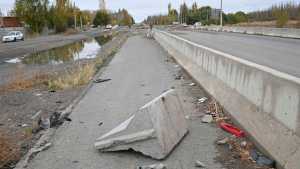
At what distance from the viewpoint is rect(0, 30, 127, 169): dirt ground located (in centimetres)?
586

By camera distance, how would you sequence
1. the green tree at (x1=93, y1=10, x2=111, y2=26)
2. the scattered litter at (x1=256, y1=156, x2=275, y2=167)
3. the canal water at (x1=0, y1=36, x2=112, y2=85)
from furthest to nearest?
1. the green tree at (x1=93, y1=10, x2=111, y2=26)
2. the canal water at (x1=0, y1=36, x2=112, y2=85)
3. the scattered litter at (x1=256, y1=156, x2=275, y2=167)

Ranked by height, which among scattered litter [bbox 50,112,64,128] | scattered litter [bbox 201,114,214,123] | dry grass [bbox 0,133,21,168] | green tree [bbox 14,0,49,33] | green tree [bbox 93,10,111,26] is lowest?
dry grass [bbox 0,133,21,168]

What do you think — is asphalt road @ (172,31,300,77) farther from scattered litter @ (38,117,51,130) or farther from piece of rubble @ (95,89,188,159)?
scattered litter @ (38,117,51,130)

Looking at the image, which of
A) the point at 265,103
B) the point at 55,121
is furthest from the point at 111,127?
the point at 265,103

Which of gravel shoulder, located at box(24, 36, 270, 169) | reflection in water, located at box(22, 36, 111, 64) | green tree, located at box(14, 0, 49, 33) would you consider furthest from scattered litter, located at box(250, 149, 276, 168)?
green tree, located at box(14, 0, 49, 33)

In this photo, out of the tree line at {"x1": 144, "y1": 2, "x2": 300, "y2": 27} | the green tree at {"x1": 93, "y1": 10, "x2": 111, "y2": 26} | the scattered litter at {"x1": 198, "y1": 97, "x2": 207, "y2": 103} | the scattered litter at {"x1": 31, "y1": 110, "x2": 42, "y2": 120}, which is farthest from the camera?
the green tree at {"x1": 93, "y1": 10, "x2": 111, "y2": 26}

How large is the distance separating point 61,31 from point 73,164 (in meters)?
83.9


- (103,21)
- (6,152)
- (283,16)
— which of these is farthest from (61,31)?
(6,152)

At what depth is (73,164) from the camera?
5.00 m

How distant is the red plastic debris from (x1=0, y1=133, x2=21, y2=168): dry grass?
11.6 ft

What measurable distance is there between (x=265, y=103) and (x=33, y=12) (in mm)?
72278

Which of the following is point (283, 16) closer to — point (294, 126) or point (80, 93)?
point (80, 93)

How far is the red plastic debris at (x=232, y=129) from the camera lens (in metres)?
5.77

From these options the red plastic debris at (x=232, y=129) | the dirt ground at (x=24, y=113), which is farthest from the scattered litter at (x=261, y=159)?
the dirt ground at (x=24, y=113)
